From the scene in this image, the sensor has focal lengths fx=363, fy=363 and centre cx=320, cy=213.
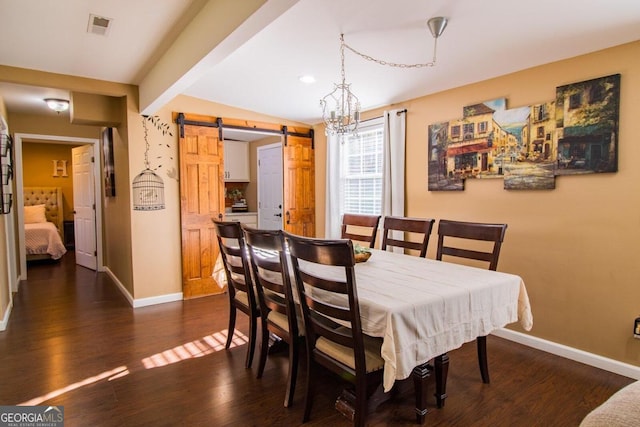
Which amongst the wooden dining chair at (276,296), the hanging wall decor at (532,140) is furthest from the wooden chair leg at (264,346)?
the hanging wall decor at (532,140)

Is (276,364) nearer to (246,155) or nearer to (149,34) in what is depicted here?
(149,34)

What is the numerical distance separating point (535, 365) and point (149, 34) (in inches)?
151

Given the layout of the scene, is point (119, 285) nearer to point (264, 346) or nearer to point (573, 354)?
point (264, 346)

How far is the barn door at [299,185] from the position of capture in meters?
5.12

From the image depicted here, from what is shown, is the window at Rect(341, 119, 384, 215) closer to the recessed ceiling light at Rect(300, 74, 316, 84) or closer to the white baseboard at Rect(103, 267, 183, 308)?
the recessed ceiling light at Rect(300, 74, 316, 84)

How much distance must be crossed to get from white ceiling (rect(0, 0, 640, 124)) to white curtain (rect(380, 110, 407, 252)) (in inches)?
10.7

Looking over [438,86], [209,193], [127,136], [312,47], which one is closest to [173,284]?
[209,193]

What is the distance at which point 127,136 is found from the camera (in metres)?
4.03

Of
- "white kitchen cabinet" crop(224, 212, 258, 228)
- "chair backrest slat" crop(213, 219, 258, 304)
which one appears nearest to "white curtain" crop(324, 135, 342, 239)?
"white kitchen cabinet" crop(224, 212, 258, 228)

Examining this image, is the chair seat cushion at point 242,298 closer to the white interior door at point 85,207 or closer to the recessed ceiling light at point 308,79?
the recessed ceiling light at point 308,79

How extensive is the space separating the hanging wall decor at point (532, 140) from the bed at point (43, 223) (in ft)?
22.3

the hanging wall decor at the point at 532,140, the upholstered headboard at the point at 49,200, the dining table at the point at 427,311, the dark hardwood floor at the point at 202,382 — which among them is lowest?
the dark hardwood floor at the point at 202,382

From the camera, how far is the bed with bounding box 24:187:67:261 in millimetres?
6543

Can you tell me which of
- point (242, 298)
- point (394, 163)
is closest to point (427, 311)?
point (242, 298)
